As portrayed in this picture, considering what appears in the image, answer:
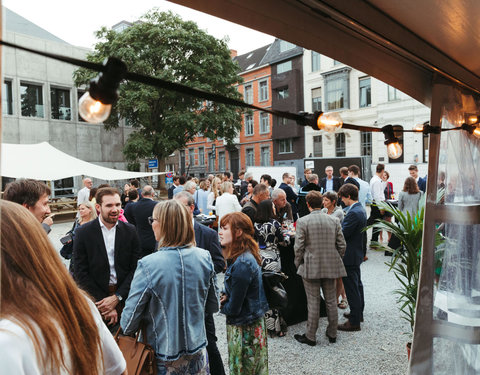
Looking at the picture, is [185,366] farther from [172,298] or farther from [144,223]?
[144,223]

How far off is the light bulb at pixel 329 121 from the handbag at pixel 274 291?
1801 millimetres

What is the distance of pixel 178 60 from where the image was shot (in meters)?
23.1

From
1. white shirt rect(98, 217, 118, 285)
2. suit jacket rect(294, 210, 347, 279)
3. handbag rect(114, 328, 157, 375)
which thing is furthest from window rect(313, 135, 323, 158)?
handbag rect(114, 328, 157, 375)

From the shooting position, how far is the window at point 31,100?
2045 centimetres

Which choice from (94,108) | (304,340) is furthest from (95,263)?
(304,340)

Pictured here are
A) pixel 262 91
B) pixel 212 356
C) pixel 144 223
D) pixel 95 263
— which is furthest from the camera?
pixel 262 91

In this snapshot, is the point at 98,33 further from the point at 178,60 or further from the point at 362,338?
the point at 362,338

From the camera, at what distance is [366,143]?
89.7 ft

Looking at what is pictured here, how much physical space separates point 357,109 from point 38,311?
28.9 m

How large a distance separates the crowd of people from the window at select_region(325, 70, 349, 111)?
2426 cm

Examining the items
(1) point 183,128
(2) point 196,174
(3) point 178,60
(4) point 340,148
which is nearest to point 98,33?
(3) point 178,60

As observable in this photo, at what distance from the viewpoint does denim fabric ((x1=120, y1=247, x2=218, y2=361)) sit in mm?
2373

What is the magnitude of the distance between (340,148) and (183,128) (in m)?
13.4

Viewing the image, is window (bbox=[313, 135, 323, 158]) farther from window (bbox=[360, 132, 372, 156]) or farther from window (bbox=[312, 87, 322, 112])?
window (bbox=[360, 132, 372, 156])
